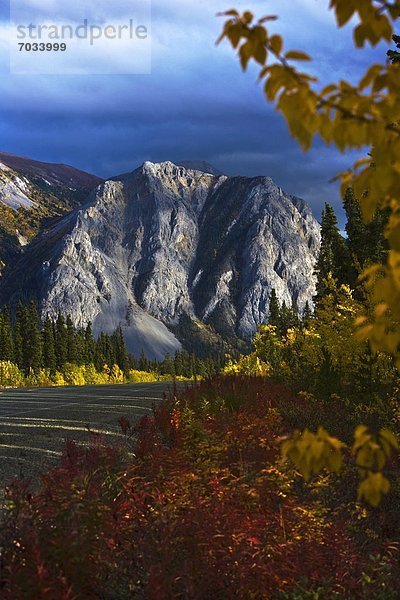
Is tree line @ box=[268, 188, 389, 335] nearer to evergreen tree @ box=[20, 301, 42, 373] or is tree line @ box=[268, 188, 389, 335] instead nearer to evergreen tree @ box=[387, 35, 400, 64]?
evergreen tree @ box=[387, 35, 400, 64]

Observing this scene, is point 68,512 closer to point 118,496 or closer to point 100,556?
point 100,556

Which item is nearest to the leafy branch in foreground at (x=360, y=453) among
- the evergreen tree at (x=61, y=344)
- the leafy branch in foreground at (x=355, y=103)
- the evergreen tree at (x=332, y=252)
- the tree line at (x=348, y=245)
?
the leafy branch in foreground at (x=355, y=103)

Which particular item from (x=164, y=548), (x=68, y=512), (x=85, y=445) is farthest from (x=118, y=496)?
(x=85, y=445)

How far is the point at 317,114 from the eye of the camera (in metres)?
1.52

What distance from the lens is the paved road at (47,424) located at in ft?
25.0

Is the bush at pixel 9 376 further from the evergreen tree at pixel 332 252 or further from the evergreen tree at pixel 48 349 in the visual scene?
the evergreen tree at pixel 48 349

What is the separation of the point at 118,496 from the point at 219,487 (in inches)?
41.3

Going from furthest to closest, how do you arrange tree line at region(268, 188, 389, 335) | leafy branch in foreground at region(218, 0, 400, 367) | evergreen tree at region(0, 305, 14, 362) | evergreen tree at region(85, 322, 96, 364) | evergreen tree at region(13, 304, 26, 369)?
evergreen tree at region(85, 322, 96, 364), evergreen tree at region(13, 304, 26, 369), evergreen tree at region(0, 305, 14, 362), tree line at region(268, 188, 389, 335), leafy branch in foreground at region(218, 0, 400, 367)

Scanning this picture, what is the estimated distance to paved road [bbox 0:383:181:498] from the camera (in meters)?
7.61

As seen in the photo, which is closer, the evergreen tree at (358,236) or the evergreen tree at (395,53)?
the evergreen tree at (395,53)

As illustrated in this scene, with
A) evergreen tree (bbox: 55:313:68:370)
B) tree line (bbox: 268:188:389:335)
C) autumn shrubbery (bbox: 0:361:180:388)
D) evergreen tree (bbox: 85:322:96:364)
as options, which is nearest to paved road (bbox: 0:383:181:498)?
tree line (bbox: 268:188:389:335)

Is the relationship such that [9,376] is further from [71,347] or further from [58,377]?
[71,347]

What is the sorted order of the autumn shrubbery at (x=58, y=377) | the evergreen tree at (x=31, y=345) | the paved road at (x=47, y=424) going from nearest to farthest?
1. the paved road at (x=47, y=424)
2. the autumn shrubbery at (x=58, y=377)
3. the evergreen tree at (x=31, y=345)

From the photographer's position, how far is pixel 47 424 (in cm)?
1068
